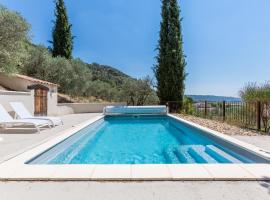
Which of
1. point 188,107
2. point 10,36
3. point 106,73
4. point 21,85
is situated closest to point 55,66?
point 21,85

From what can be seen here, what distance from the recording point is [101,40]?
29.5 metres

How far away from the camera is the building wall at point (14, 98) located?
11.7 m

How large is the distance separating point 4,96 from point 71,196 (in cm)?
983

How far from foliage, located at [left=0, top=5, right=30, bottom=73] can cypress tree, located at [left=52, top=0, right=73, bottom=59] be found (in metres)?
12.8

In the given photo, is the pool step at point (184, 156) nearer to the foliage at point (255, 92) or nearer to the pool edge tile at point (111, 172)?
the pool edge tile at point (111, 172)

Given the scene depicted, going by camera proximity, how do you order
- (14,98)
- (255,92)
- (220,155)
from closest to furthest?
(220,155) < (14,98) < (255,92)

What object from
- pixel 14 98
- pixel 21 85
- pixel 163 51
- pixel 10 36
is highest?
pixel 163 51

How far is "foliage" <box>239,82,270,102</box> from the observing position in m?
13.2

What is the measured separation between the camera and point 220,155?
6.14 meters

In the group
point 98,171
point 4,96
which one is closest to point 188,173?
point 98,171

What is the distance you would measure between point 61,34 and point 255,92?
73.7 ft

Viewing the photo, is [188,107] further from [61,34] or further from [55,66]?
[61,34]

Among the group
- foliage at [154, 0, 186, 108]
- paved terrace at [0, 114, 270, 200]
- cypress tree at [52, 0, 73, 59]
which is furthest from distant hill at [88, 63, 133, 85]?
paved terrace at [0, 114, 270, 200]

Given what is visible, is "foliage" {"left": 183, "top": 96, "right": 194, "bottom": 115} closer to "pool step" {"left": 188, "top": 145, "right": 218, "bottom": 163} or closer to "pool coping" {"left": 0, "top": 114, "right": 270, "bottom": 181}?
"pool step" {"left": 188, "top": 145, "right": 218, "bottom": 163}
